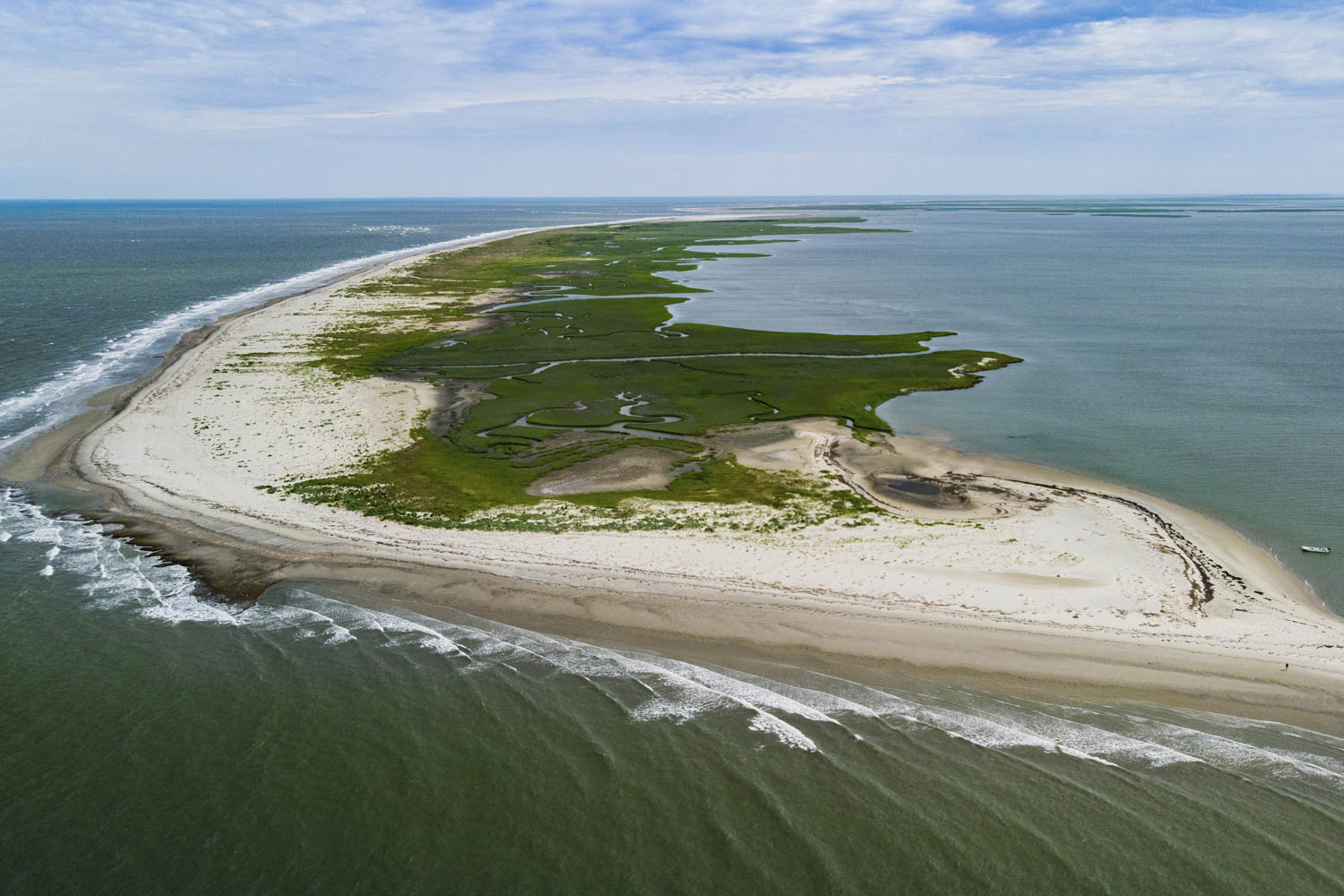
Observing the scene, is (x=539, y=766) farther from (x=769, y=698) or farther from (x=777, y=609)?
(x=777, y=609)

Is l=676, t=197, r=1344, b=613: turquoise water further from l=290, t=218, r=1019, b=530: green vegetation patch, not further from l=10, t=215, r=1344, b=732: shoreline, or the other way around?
l=290, t=218, r=1019, b=530: green vegetation patch

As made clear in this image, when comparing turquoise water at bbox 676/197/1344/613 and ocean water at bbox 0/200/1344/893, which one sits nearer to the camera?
ocean water at bbox 0/200/1344/893

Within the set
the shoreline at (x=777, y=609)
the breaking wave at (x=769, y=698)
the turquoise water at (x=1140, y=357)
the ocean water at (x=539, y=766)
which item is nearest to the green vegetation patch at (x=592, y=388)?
the shoreline at (x=777, y=609)

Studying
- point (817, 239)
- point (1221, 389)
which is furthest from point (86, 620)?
point (817, 239)

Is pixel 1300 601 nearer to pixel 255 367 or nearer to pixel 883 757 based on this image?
pixel 883 757

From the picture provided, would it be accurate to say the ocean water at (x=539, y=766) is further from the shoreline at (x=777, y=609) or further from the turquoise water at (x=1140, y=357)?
the turquoise water at (x=1140, y=357)

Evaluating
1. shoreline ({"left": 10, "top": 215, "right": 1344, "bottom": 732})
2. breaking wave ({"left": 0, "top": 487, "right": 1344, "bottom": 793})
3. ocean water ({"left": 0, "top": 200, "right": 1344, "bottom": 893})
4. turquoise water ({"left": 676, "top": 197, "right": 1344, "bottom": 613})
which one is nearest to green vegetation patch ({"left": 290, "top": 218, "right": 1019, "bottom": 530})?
shoreline ({"left": 10, "top": 215, "right": 1344, "bottom": 732})
